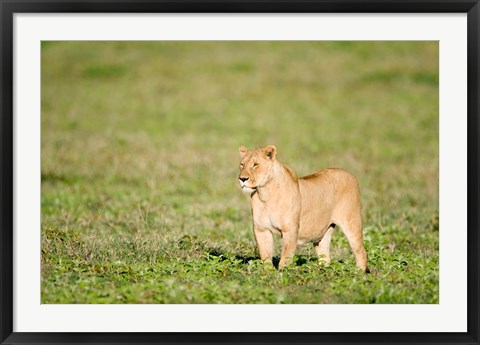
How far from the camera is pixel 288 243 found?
9875 millimetres

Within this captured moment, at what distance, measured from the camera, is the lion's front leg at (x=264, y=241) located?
10062mm

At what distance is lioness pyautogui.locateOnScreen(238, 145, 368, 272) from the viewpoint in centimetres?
985

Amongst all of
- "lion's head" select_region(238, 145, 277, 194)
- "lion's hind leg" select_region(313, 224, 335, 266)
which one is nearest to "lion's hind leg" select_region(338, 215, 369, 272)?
"lion's hind leg" select_region(313, 224, 335, 266)

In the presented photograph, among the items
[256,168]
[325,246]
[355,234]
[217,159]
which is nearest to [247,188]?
[256,168]

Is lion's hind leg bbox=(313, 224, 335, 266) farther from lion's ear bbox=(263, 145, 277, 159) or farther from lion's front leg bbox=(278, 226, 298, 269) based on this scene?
lion's ear bbox=(263, 145, 277, 159)

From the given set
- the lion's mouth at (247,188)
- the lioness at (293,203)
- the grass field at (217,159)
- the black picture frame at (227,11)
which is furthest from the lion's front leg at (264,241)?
the black picture frame at (227,11)

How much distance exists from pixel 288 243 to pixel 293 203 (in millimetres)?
437

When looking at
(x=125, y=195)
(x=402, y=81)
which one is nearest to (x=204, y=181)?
(x=125, y=195)

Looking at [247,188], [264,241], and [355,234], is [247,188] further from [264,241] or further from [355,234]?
[355,234]

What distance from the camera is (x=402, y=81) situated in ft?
103

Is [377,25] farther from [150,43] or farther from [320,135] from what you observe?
[150,43]

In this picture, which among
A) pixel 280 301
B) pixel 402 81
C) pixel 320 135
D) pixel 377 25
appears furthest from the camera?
pixel 402 81

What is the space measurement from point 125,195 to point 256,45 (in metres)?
21.1

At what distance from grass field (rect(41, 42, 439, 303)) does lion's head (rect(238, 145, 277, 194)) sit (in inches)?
37.3
